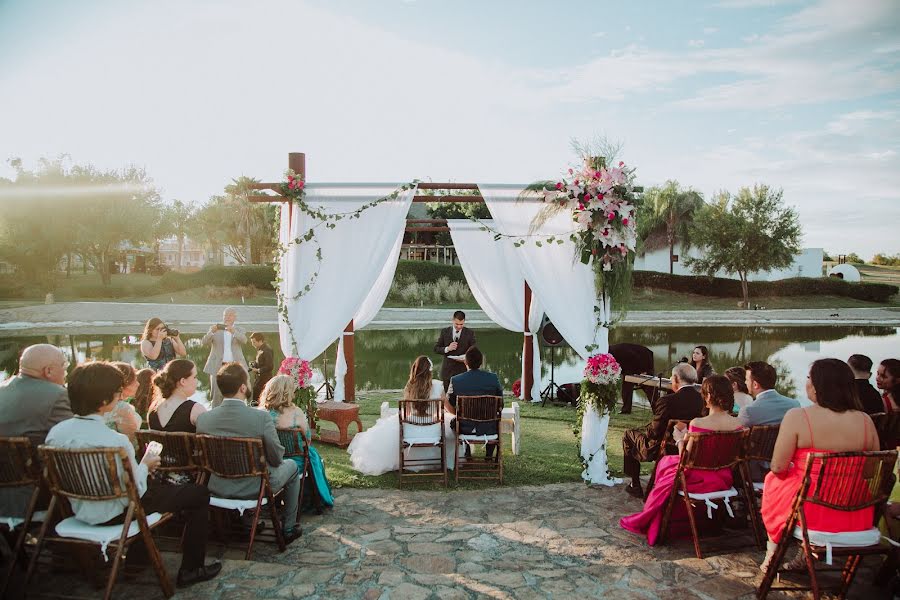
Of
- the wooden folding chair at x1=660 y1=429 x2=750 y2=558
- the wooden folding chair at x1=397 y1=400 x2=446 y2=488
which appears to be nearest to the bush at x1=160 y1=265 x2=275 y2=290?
the wooden folding chair at x1=397 y1=400 x2=446 y2=488

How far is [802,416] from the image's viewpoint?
3693mm

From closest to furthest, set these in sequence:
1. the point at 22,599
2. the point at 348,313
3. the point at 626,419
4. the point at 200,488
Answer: the point at 22,599 < the point at 200,488 < the point at 348,313 < the point at 626,419

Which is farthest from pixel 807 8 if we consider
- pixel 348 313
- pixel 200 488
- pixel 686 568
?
pixel 200 488

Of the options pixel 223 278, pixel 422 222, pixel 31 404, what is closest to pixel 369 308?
pixel 422 222

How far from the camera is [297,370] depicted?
7.01 metres

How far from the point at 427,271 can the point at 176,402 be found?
95.2 ft

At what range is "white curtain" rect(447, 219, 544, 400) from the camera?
10883 mm

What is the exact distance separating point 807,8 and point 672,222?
3339 cm

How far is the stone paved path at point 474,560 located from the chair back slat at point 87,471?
784mm

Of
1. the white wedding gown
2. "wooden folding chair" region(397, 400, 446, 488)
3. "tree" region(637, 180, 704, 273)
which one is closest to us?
"wooden folding chair" region(397, 400, 446, 488)

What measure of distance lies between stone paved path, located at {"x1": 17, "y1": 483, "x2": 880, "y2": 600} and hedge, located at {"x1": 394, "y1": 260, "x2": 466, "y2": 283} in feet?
90.8

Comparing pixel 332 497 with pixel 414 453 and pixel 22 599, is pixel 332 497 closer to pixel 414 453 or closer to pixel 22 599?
pixel 414 453

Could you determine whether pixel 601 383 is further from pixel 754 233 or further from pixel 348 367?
pixel 754 233

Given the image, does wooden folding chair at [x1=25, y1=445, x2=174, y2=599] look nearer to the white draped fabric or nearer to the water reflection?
the white draped fabric
